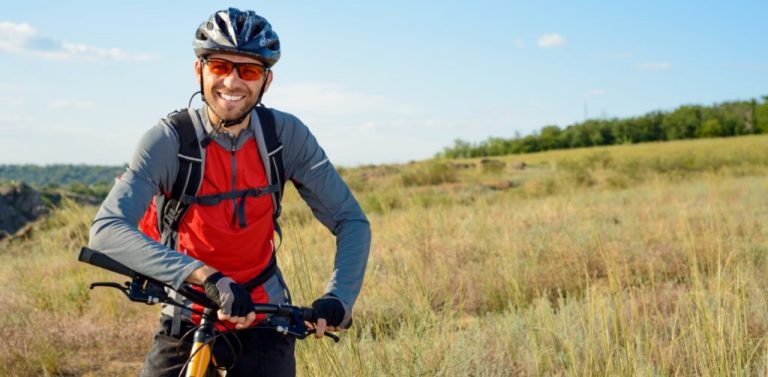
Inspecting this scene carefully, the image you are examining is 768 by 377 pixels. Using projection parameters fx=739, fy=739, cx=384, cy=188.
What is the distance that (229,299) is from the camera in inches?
93.0

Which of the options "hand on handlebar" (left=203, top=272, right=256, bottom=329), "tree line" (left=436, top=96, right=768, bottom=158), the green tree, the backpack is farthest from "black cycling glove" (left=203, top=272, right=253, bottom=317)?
the green tree

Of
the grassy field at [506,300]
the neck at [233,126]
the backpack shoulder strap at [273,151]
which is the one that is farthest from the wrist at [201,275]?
the grassy field at [506,300]

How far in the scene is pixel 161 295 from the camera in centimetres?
253

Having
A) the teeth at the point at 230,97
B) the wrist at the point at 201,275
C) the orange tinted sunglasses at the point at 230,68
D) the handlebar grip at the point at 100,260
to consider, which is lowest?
the wrist at the point at 201,275

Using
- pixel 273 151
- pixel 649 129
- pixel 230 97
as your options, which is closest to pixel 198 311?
pixel 273 151

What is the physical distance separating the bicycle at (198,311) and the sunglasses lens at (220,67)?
Answer: 2.97ft

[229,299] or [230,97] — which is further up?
[230,97]

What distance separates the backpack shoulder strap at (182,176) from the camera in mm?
2863

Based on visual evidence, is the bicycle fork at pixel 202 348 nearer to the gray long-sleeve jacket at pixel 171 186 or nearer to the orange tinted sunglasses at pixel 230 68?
the gray long-sleeve jacket at pixel 171 186

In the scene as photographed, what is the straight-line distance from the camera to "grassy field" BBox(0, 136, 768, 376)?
14.1ft

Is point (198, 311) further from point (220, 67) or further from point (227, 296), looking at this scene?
point (220, 67)

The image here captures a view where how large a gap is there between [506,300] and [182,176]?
539 centimetres

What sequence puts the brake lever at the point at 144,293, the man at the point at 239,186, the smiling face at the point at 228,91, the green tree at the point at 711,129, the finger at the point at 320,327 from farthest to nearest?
1. the green tree at the point at 711,129
2. the smiling face at the point at 228,91
3. the man at the point at 239,186
4. the finger at the point at 320,327
5. the brake lever at the point at 144,293

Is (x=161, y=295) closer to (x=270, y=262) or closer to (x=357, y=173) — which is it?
(x=270, y=262)
